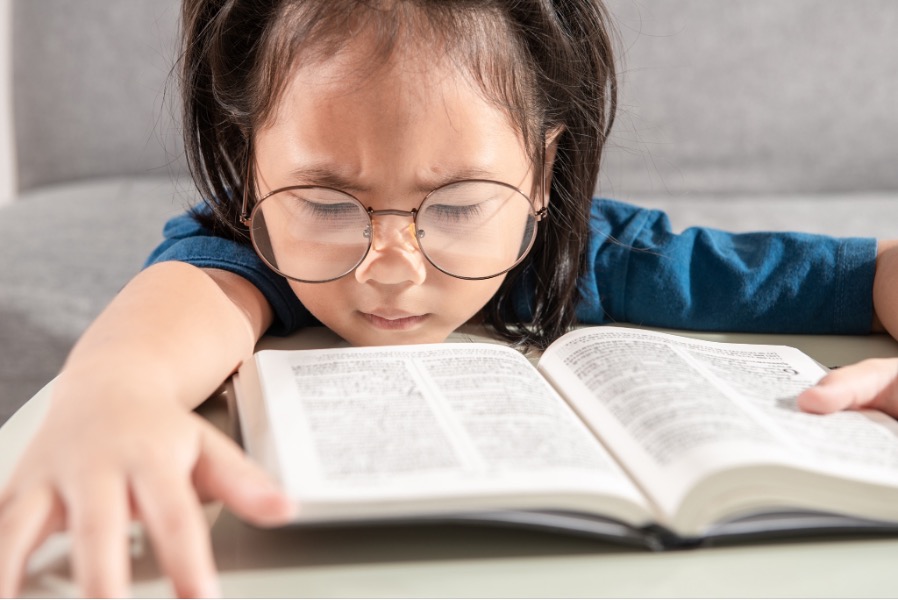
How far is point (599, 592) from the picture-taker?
535 millimetres

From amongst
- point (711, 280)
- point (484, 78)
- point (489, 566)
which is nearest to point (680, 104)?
point (711, 280)

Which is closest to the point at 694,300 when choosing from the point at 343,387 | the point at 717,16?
the point at 343,387

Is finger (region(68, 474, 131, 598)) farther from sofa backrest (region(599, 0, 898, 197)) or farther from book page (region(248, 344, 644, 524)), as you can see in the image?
sofa backrest (region(599, 0, 898, 197))

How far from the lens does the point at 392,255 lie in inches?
34.0

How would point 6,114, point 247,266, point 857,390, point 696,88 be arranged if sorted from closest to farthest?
point 857,390 → point 247,266 → point 696,88 → point 6,114

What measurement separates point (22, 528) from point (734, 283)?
798mm

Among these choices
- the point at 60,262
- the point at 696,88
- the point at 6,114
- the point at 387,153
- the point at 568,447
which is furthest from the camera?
the point at 6,114

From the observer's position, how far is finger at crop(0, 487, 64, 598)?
19.1 inches

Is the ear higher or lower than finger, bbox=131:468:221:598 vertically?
higher

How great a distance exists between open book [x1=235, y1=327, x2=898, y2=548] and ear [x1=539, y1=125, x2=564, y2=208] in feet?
Answer: 1.05

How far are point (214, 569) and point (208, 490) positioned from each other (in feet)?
0.16

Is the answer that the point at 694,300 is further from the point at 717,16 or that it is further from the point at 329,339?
the point at 717,16

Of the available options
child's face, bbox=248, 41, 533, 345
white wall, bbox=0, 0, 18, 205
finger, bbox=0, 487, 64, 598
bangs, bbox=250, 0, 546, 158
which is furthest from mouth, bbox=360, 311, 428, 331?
white wall, bbox=0, 0, 18, 205

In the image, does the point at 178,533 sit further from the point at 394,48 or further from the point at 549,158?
the point at 549,158
